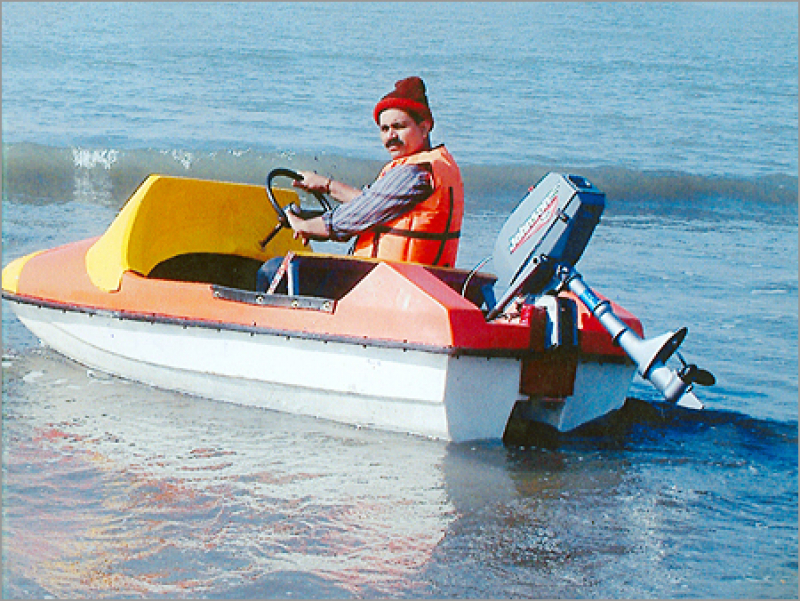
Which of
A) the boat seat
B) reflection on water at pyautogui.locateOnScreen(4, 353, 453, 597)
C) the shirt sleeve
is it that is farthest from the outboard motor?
reflection on water at pyautogui.locateOnScreen(4, 353, 453, 597)

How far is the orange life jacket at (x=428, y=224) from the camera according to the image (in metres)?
5.52

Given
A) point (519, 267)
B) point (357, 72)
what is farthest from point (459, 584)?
point (357, 72)

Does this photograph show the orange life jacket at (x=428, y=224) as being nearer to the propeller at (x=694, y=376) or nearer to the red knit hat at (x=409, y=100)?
the red knit hat at (x=409, y=100)

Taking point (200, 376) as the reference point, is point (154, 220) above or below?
above

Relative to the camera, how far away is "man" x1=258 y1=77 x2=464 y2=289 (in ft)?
18.0

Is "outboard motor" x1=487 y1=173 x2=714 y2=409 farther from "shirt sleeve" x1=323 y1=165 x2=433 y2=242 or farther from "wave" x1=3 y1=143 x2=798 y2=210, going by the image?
"wave" x1=3 y1=143 x2=798 y2=210

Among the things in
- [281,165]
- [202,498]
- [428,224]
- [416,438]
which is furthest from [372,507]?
[281,165]

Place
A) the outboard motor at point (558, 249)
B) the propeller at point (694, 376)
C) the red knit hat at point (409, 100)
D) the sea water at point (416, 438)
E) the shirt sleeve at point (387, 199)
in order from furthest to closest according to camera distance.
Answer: the red knit hat at point (409, 100) < the shirt sleeve at point (387, 199) < the outboard motor at point (558, 249) < the propeller at point (694, 376) < the sea water at point (416, 438)

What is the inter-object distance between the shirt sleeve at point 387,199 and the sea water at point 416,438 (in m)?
0.99

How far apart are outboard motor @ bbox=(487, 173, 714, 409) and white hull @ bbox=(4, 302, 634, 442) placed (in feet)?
1.25

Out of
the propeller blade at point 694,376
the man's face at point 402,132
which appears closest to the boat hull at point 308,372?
the propeller blade at point 694,376

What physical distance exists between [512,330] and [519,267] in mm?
348

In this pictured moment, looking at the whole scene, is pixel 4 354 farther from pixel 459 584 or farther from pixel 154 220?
pixel 459 584

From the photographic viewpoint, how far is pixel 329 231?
5.70 metres
